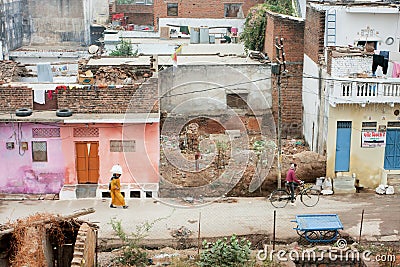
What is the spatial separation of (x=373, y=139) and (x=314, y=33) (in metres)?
4.99

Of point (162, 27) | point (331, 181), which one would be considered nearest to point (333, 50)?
point (331, 181)

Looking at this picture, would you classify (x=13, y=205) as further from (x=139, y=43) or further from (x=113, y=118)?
(x=139, y=43)

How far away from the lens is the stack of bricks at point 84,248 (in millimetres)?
12537

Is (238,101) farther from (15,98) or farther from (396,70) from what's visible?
(15,98)

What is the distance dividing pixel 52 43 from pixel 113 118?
15.6 m

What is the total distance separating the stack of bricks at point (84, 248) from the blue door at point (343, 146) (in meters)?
9.36

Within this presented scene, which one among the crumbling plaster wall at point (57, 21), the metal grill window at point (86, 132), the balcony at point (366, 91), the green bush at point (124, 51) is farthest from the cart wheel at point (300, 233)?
the crumbling plaster wall at point (57, 21)

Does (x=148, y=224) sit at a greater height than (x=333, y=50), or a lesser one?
lesser

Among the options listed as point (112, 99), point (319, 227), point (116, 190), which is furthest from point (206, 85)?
point (319, 227)

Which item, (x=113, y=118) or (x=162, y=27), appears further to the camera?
(x=162, y=27)

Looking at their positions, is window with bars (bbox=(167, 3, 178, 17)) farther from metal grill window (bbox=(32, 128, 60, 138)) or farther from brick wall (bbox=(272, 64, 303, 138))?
metal grill window (bbox=(32, 128, 60, 138))

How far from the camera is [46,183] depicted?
20.5 metres

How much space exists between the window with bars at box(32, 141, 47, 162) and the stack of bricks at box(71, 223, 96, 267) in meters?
6.23

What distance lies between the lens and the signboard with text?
20.8 metres
